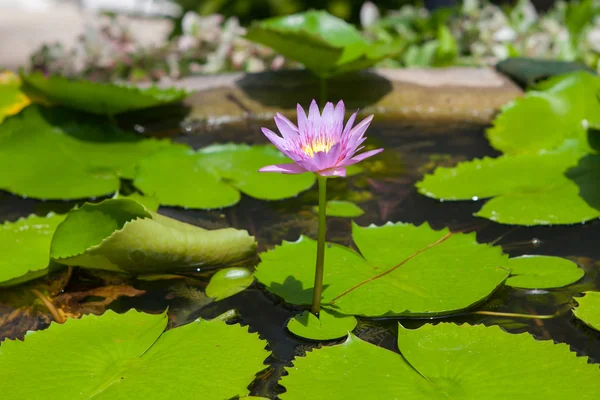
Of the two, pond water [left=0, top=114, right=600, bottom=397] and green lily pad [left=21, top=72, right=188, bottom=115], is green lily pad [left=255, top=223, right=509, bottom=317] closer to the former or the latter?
pond water [left=0, top=114, right=600, bottom=397]

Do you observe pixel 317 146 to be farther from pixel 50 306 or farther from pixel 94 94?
pixel 94 94

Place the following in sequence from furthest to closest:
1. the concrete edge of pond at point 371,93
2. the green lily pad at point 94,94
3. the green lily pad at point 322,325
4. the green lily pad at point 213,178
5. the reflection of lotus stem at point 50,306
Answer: the concrete edge of pond at point 371,93, the green lily pad at point 94,94, the green lily pad at point 213,178, the reflection of lotus stem at point 50,306, the green lily pad at point 322,325

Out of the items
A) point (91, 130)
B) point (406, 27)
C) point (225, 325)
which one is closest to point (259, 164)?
point (91, 130)

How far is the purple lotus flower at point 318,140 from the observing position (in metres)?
0.71

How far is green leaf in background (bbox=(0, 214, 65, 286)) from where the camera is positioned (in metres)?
1.01

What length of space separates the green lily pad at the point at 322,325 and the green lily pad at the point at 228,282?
0.15 m

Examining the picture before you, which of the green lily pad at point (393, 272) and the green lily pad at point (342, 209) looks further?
the green lily pad at point (342, 209)

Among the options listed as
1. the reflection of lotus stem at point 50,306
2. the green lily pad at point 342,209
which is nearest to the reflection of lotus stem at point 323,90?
the green lily pad at point 342,209

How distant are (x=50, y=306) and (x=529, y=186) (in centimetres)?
97

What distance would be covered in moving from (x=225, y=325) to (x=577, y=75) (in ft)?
4.38

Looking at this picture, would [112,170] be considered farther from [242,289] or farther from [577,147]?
[577,147]

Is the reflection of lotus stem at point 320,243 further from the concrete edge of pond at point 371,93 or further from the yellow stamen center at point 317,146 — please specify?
the concrete edge of pond at point 371,93

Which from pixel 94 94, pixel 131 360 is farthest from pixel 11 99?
pixel 131 360

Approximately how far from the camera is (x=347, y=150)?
73 centimetres
